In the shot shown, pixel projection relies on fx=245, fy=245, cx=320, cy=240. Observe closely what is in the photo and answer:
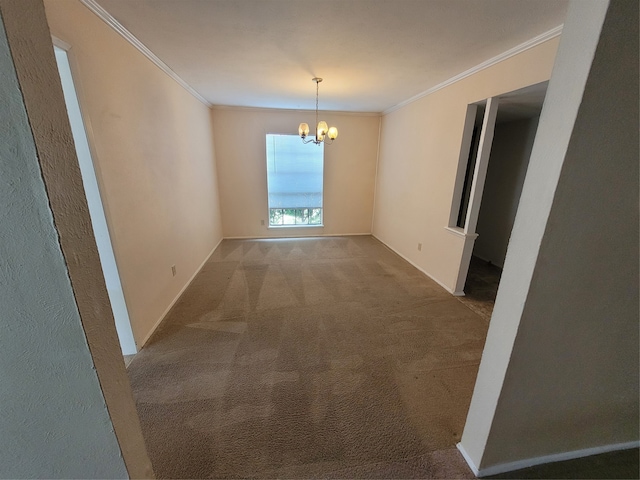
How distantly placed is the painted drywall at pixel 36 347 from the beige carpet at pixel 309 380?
64 cm

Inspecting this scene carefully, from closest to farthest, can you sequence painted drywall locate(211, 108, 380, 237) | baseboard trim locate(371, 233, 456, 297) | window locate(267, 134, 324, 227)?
baseboard trim locate(371, 233, 456, 297) < painted drywall locate(211, 108, 380, 237) < window locate(267, 134, 324, 227)

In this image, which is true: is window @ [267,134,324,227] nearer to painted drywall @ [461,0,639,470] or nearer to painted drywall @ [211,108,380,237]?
painted drywall @ [211,108,380,237]

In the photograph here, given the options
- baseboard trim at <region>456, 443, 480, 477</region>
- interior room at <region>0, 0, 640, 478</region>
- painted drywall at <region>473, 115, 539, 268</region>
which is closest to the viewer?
interior room at <region>0, 0, 640, 478</region>

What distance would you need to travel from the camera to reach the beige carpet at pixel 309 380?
1225mm

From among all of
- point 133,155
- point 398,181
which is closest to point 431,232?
point 398,181

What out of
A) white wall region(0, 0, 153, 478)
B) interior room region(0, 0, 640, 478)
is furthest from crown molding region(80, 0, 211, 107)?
white wall region(0, 0, 153, 478)

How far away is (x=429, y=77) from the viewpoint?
2.71 meters

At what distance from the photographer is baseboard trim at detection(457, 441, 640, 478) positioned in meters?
1.16

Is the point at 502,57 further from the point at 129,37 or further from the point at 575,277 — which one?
the point at 129,37

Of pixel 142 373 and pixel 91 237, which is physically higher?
pixel 91 237

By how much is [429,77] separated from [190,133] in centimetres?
295

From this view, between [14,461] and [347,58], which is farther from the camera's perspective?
[347,58]

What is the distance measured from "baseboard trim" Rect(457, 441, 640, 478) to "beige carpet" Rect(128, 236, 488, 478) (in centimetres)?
5

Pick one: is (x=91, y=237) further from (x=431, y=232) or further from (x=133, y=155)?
(x=431, y=232)
